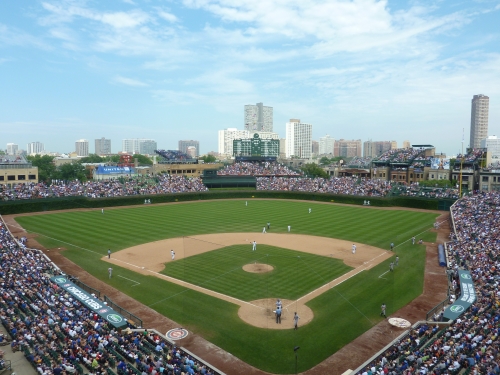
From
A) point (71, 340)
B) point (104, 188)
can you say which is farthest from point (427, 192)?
point (71, 340)

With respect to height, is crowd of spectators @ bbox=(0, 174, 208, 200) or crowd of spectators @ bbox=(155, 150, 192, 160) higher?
crowd of spectators @ bbox=(155, 150, 192, 160)

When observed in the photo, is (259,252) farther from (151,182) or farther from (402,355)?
(151,182)

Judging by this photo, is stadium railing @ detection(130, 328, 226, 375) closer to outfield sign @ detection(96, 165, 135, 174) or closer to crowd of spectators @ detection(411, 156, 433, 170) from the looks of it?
crowd of spectators @ detection(411, 156, 433, 170)

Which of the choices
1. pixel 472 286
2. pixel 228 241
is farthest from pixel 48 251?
pixel 472 286

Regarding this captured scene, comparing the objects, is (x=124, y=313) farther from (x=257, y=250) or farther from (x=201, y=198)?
(x=201, y=198)

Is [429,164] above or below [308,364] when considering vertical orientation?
above

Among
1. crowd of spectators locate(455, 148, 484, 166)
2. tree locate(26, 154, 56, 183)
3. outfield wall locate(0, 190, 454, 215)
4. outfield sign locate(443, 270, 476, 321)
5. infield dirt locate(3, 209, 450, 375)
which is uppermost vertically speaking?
crowd of spectators locate(455, 148, 484, 166)

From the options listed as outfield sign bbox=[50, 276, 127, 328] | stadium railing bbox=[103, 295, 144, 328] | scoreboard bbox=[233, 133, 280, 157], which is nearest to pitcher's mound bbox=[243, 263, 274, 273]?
stadium railing bbox=[103, 295, 144, 328]
